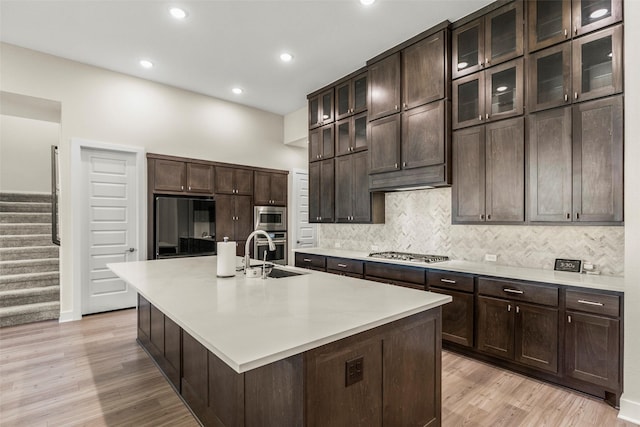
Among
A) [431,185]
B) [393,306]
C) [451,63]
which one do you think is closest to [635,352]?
[393,306]

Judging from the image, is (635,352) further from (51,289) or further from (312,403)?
(51,289)

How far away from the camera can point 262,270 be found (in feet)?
8.43

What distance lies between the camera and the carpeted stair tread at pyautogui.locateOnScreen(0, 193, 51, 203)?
5.76 meters

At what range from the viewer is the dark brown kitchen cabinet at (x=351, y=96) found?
173 inches

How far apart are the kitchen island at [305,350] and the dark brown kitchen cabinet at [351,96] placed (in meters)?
2.96

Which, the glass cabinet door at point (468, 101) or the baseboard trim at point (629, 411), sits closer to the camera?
the baseboard trim at point (629, 411)

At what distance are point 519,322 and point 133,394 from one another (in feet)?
10.3

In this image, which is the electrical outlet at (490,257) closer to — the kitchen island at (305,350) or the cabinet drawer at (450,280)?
the cabinet drawer at (450,280)

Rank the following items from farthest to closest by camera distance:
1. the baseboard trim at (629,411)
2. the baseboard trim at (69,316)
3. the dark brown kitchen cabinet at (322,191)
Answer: the dark brown kitchen cabinet at (322,191) → the baseboard trim at (69,316) → the baseboard trim at (629,411)

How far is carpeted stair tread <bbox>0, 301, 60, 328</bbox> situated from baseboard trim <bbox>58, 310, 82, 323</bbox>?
0.20 metres

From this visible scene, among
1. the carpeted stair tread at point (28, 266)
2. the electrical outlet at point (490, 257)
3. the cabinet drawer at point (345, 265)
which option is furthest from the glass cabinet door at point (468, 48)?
the carpeted stair tread at point (28, 266)

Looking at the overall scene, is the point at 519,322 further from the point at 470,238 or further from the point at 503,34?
the point at 503,34

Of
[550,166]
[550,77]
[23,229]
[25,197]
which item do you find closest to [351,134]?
[550,77]

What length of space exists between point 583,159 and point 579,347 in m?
1.42
